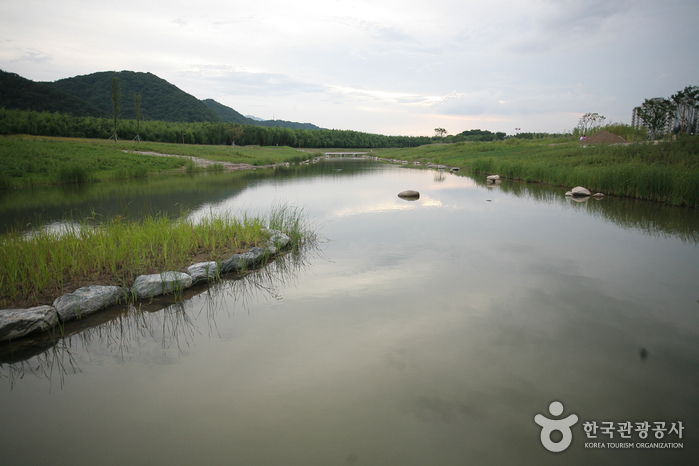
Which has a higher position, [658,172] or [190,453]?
[658,172]

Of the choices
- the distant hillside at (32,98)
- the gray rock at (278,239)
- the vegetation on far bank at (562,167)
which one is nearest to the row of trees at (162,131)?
the vegetation on far bank at (562,167)

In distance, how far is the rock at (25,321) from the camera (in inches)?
153

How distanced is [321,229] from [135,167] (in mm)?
19510

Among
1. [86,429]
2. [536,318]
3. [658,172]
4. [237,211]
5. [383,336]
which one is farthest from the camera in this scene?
[658,172]


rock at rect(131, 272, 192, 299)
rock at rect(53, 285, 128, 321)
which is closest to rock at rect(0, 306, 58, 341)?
rock at rect(53, 285, 128, 321)

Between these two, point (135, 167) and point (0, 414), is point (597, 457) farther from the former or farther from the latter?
point (135, 167)

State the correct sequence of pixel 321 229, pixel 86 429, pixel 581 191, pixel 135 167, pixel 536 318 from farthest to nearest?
pixel 135 167, pixel 581 191, pixel 321 229, pixel 536 318, pixel 86 429

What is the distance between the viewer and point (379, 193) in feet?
55.0

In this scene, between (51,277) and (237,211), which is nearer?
(51,277)

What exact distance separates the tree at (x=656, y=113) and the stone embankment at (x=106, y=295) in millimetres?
36534

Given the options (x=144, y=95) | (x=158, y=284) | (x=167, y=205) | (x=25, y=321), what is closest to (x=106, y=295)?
(x=158, y=284)

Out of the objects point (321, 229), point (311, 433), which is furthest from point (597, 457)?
point (321, 229)

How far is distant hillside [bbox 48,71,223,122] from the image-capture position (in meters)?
120

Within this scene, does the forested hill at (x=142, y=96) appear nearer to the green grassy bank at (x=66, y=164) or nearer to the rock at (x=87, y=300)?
the green grassy bank at (x=66, y=164)
